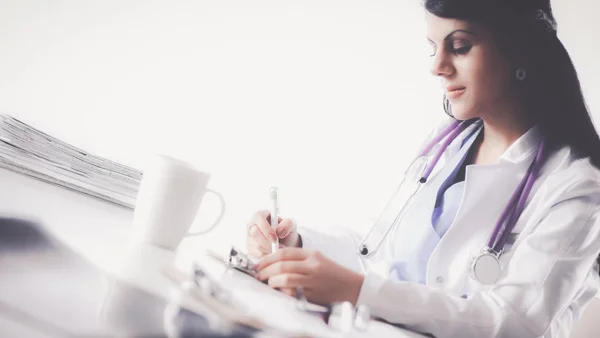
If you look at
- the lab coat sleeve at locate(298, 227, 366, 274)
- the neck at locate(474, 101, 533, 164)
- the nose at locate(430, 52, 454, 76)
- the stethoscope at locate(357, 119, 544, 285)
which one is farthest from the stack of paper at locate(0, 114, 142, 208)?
the neck at locate(474, 101, 533, 164)

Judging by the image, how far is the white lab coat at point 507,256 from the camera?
664 mm

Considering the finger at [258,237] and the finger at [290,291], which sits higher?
the finger at [258,237]

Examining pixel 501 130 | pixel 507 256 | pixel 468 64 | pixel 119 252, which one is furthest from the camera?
pixel 501 130

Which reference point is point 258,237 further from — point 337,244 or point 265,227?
point 337,244

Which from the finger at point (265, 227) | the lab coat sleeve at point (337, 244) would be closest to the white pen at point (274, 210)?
the finger at point (265, 227)

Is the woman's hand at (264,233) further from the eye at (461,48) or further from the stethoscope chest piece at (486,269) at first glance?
the eye at (461,48)

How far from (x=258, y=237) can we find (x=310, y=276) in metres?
0.23

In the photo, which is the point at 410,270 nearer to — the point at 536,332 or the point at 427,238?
the point at 427,238

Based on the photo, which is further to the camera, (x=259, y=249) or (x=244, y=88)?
(x=244, y=88)

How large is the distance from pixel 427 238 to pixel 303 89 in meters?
0.53

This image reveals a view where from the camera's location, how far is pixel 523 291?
2.32 ft

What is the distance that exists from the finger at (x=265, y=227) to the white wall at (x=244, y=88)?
0.47 meters

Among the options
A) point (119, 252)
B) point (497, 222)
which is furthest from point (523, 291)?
point (119, 252)

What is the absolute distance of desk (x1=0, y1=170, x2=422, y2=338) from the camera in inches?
18.0
